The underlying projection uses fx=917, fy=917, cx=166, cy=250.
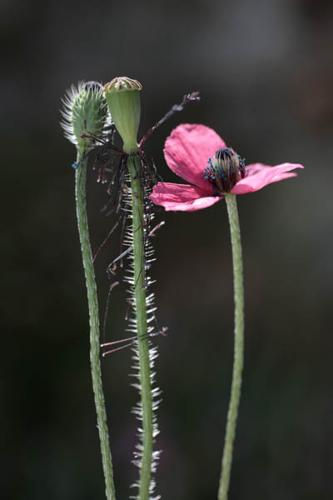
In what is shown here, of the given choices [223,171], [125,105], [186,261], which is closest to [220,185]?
[223,171]

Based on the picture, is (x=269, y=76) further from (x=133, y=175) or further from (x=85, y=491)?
(x=133, y=175)

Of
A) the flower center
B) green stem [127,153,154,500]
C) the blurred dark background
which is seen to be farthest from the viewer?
the blurred dark background

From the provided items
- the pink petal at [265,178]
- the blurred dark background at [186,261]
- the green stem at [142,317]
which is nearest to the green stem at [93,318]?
the green stem at [142,317]

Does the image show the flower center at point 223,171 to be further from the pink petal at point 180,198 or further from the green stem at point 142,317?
the green stem at point 142,317

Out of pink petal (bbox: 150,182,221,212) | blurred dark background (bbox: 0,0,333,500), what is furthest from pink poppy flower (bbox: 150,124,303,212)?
blurred dark background (bbox: 0,0,333,500)

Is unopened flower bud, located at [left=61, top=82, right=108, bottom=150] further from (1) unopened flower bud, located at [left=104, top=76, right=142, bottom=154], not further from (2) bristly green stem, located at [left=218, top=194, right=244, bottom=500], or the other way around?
(2) bristly green stem, located at [left=218, top=194, right=244, bottom=500]

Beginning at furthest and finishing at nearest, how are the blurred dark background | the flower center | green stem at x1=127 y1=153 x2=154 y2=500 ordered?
the blurred dark background → the flower center → green stem at x1=127 y1=153 x2=154 y2=500
